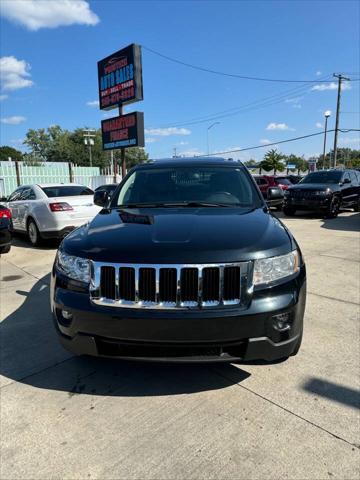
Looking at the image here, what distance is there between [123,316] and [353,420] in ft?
5.26

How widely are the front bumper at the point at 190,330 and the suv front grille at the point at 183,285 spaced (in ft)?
0.18

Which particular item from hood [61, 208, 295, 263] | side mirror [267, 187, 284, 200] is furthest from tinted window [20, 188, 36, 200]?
hood [61, 208, 295, 263]

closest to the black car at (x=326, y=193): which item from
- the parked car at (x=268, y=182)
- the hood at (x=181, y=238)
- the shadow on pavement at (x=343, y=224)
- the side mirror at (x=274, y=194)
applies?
the shadow on pavement at (x=343, y=224)

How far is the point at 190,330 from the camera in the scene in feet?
7.27

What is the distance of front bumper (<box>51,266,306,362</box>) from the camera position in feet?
7.30

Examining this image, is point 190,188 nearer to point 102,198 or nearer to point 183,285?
point 102,198

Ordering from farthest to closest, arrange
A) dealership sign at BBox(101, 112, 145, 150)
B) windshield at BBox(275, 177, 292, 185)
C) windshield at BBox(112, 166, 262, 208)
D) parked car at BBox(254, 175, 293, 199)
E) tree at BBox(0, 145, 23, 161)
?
1. tree at BBox(0, 145, 23, 161)
2. windshield at BBox(275, 177, 292, 185)
3. dealership sign at BBox(101, 112, 145, 150)
4. parked car at BBox(254, 175, 293, 199)
5. windshield at BBox(112, 166, 262, 208)

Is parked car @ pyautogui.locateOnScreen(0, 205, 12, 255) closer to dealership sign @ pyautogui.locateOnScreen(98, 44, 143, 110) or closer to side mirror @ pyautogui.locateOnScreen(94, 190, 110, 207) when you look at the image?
side mirror @ pyautogui.locateOnScreen(94, 190, 110, 207)

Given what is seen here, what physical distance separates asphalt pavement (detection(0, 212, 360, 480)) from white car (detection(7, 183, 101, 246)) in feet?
14.9

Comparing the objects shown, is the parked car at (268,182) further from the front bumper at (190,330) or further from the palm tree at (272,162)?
the palm tree at (272,162)

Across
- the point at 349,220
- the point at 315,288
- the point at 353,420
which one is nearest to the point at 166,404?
the point at 353,420

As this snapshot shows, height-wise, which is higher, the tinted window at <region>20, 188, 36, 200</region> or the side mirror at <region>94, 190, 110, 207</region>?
the side mirror at <region>94, 190, 110, 207</region>

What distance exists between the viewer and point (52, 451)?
217cm

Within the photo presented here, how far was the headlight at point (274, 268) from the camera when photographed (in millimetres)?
2344
